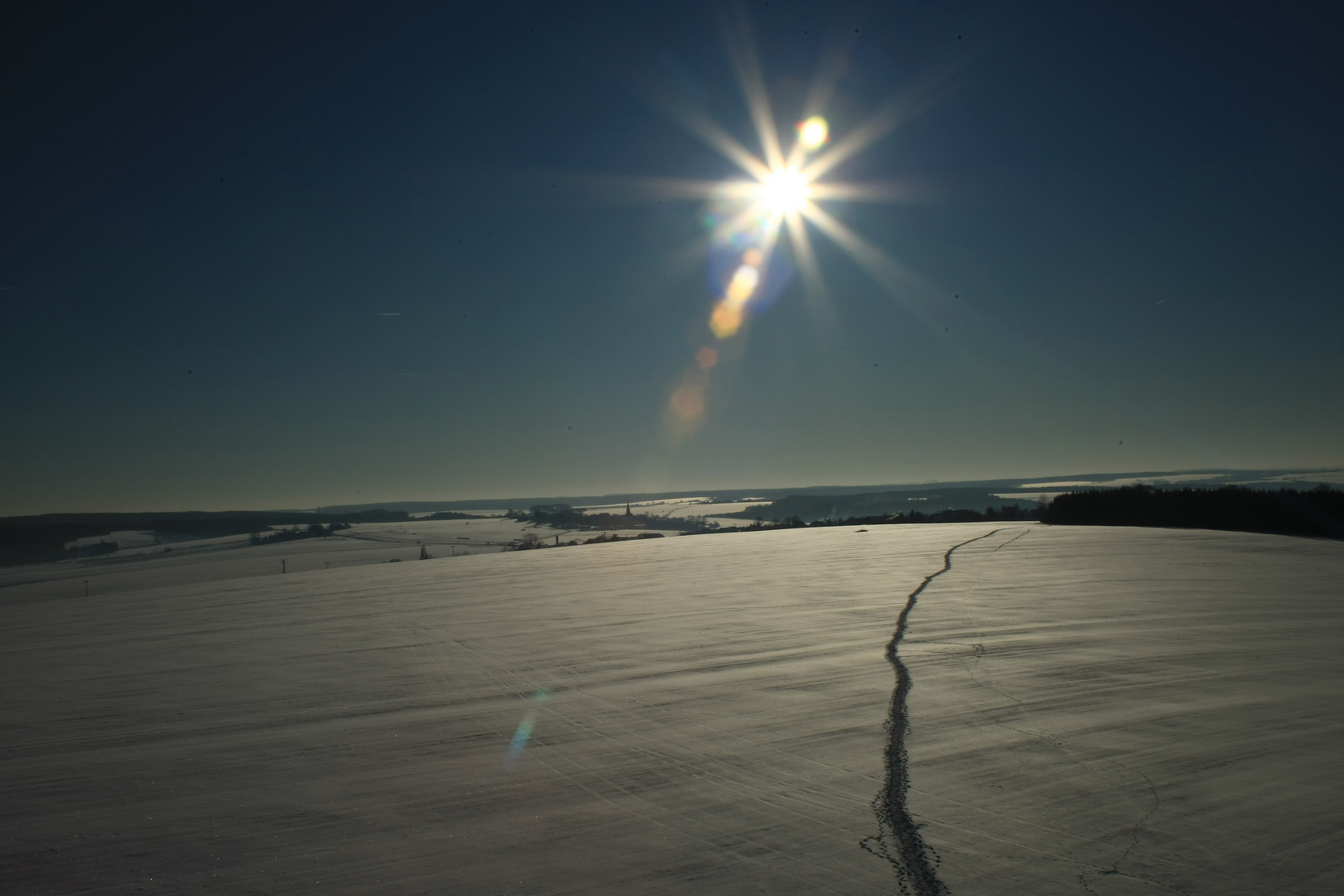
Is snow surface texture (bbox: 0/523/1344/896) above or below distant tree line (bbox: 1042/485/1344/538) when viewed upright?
below

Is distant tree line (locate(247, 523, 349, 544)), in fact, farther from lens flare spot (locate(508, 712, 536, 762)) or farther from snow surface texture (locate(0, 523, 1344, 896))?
lens flare spot (locate(508, 712, 536, 762))

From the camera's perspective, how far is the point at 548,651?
5.62m

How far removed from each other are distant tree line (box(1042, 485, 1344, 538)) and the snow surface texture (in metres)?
9.71

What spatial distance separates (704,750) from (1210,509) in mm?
19003

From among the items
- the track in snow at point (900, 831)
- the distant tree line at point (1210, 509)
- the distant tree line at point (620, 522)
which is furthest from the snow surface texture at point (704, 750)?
the distant tree line at point (620, 522)

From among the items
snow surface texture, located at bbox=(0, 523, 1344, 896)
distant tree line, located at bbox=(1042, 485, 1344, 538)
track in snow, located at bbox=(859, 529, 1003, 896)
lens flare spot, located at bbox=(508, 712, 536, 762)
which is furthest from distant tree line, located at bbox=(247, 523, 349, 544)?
track in snow, located at bbox=(859, 529, 1003, 896)

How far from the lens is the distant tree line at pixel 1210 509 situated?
14305 mm

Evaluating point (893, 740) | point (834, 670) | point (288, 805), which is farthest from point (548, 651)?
point (893, 740)

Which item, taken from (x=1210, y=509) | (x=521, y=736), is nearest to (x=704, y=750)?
(x=521, y=736)

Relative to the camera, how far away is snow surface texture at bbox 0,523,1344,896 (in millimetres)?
2307

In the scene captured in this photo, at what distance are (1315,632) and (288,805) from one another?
736 centimetres

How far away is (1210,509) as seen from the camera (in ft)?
54.4

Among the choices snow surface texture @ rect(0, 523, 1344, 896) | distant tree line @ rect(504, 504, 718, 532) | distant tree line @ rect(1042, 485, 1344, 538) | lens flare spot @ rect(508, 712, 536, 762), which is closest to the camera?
snow surface texture @ rect(0, 523, 1344, 896)

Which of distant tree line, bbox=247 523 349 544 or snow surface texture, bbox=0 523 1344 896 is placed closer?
snow surface texture, bbox=0 523 1344 896
